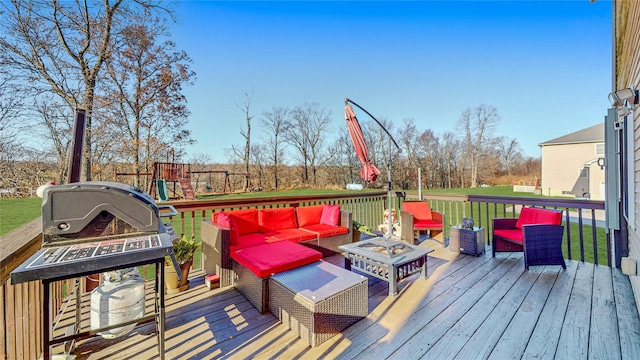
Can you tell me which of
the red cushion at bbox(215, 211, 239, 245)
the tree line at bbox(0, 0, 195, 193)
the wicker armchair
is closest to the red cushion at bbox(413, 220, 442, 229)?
the wicker armchair

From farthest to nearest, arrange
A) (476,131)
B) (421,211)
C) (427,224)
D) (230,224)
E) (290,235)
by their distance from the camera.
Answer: (476,131), (421,211), (427,224), (290,235), (230,224)

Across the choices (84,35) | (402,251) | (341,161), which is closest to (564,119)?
(341,161)

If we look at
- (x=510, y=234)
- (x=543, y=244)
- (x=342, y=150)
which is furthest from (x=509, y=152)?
(x=543, y=244)

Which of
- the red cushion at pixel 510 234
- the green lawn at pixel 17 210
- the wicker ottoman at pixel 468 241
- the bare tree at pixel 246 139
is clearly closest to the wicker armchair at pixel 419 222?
the wicker ottoman at pixel 468 241

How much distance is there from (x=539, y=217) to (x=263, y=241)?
13.1ft

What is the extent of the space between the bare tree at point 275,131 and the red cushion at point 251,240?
47.7 feet

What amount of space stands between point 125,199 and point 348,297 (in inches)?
69.2

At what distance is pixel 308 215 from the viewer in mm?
4340

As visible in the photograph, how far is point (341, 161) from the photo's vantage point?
18.8 meters

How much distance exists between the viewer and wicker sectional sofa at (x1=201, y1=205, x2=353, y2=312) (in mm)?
2559

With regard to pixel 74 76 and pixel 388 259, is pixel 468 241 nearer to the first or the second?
pixel 388 259

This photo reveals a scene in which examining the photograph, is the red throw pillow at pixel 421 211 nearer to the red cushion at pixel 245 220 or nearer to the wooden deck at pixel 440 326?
the wooden deck at pixel 440 326

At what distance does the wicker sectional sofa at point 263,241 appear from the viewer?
2.56 metres

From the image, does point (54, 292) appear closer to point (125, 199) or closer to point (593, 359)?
point (125, 199)
